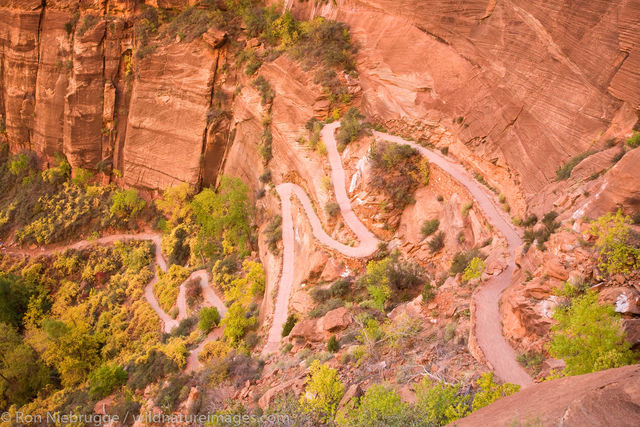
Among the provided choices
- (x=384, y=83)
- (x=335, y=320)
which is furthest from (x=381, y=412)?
(x=384, y=83)

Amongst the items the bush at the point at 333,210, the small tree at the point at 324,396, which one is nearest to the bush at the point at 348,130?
the bush at the point at 333,210

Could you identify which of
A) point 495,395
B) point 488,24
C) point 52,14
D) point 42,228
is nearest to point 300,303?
point 495,395

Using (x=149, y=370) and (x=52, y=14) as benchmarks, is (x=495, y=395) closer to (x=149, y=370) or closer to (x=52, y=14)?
(x=149, y=370)

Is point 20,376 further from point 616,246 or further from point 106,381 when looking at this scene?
point 616,246

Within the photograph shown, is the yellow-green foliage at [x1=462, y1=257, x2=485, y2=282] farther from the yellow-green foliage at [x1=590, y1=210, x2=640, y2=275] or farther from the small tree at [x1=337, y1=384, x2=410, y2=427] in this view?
the small tree at [x1=337, y1=384, x2=410, y2=427]

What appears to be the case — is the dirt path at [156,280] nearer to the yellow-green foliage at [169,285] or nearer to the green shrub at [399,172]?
the yellow-green foliage at [169,285]

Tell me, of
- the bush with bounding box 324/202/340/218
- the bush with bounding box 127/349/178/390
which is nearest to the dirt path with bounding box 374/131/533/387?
the bush with bounding box 324/202/340/218
